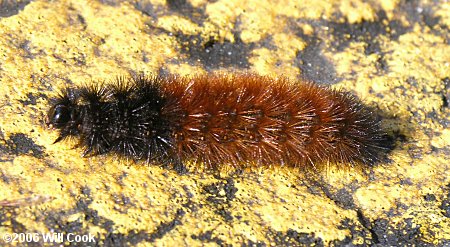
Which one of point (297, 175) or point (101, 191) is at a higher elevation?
point (297, 175)

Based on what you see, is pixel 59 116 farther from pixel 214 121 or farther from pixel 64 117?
pixel 214 121

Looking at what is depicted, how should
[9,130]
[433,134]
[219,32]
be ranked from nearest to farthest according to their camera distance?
[9,130] → [433,134] → [219,32]

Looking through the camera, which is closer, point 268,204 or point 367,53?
point 268,204

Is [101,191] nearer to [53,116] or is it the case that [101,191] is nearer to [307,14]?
[53,116]

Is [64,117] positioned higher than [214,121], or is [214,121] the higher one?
[214,121]

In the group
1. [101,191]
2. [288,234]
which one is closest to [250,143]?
[288,234]

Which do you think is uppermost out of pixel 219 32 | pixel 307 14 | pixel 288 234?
pixel 307 14

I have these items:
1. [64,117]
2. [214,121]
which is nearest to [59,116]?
[64,117]

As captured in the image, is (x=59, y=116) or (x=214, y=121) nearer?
(x=59, y=116)
